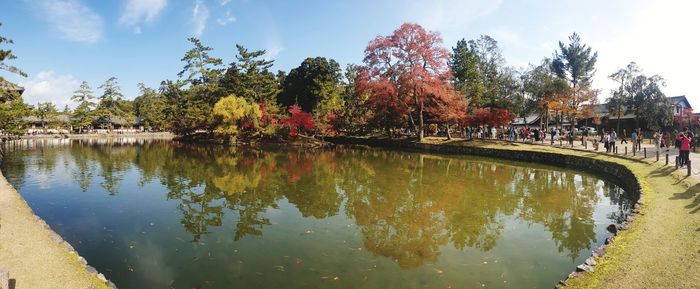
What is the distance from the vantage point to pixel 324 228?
9.79 metres

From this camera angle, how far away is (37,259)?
20.2 feet

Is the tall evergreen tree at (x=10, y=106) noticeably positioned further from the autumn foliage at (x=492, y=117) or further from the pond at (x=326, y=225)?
the autumn foliage at (x=492, y=117)

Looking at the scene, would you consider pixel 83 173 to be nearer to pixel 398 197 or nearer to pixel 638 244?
pixel 398 197

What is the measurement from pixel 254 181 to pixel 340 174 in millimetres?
4847

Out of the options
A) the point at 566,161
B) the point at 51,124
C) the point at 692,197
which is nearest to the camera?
the point at 692,197

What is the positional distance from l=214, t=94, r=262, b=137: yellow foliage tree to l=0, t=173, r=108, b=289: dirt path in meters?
31.2

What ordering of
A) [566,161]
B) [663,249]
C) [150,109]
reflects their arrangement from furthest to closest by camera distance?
[150,109]
[566,161]
[663,249]

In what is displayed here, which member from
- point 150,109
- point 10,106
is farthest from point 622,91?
point 150,109

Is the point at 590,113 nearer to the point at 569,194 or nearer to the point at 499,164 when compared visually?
the point at 499,164

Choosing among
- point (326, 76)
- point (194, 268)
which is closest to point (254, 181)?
point (194, 268)

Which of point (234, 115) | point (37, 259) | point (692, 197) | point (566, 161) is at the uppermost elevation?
point (234, 115)

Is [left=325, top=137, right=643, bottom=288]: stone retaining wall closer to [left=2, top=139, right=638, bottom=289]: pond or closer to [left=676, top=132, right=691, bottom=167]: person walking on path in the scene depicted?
[left=2, top=139, right=638, bottom=289]: pond

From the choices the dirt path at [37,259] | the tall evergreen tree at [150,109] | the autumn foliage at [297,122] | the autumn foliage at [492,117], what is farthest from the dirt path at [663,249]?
the tall evergreen tree at [150,109]

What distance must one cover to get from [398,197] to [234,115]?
2961cm
